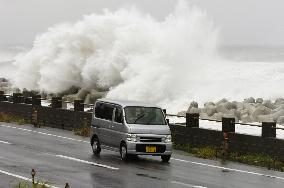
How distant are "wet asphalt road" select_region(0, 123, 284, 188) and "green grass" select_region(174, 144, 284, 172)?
1.99ft

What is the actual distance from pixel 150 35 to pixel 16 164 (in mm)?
44781

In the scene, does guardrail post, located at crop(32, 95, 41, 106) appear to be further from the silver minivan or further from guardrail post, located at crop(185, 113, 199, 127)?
the silver minivan

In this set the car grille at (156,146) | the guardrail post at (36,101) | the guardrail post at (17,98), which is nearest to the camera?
the car grille at (156,146)

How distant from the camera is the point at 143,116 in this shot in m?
20.7

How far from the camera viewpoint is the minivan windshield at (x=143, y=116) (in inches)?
806

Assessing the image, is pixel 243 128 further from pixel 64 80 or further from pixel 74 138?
pixel 64 80

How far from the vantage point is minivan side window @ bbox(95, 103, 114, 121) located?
69.8ft

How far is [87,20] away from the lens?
207ft

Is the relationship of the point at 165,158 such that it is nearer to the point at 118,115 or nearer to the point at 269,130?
the point at 118,115

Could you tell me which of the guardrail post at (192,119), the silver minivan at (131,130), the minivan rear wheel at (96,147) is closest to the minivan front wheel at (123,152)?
the silver minivan at (131,130)

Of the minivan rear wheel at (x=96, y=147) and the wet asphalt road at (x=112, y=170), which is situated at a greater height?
the minivan rear wheel at (x=96, y=147)

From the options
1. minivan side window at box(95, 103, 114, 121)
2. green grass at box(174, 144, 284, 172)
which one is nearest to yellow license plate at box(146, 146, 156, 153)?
minivan side window at box(95, 103, 114, 121)

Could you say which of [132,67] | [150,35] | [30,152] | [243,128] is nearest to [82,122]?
[243,128]

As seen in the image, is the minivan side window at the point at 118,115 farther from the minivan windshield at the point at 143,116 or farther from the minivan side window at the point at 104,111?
the minivan side window at the point at 104,111
